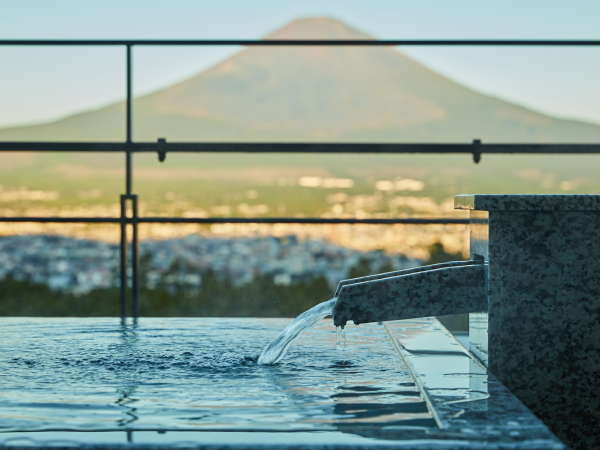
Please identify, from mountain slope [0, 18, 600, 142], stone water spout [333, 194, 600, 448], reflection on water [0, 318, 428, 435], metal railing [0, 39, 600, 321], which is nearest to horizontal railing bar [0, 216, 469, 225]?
metal railing [0, 39, 600, 321]

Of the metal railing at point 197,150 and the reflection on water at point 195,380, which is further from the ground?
the metal railing at point 197,150

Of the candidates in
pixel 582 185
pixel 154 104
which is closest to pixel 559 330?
pixel 582 185

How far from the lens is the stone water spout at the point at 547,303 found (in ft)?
6.12

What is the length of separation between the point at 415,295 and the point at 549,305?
285 millimetres

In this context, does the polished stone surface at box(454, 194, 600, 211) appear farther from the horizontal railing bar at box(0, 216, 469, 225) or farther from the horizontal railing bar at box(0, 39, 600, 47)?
the horizontal railing bar at box(0, 39, 600, 47)

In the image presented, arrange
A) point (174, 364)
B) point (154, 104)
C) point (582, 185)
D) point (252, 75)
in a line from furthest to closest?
point (252, 75), point (154, 104), point (582, 185), point (174, 364)

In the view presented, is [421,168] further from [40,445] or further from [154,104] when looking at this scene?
[40,445]

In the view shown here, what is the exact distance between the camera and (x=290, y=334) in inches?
85.4

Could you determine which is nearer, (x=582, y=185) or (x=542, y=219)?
(x=542, y=219)

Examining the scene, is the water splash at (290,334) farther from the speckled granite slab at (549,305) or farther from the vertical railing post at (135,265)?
the vertical railing post at (135,265)
